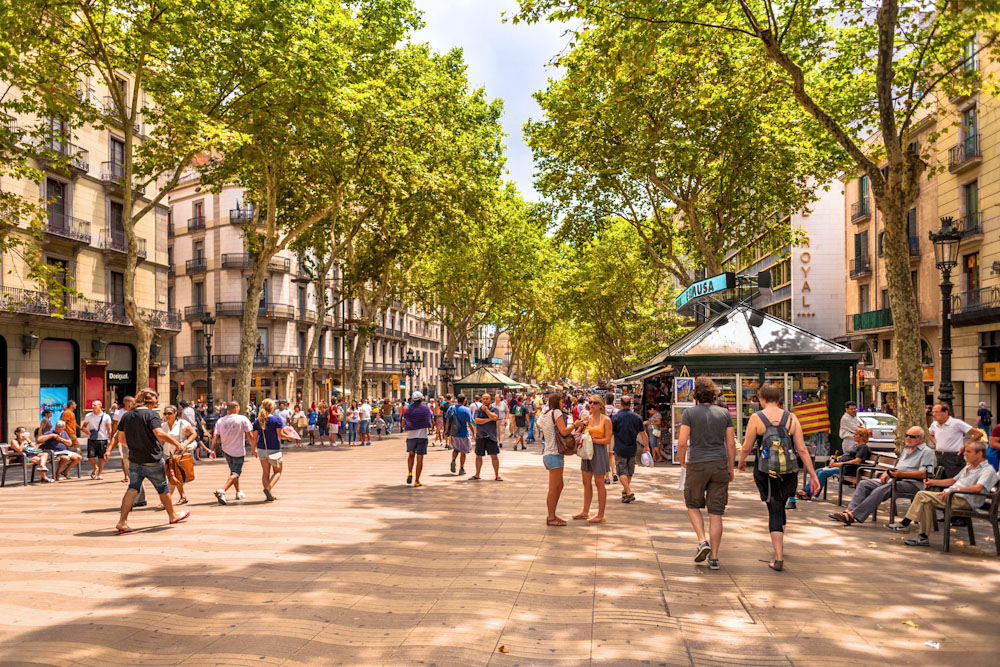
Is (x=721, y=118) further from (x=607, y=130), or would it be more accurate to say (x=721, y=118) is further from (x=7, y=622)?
(x=7, y=622)

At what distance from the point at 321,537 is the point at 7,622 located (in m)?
3.50

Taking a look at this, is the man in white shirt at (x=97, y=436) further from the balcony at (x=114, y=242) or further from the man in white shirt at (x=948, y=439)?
the balcony at (x=114, y=242)

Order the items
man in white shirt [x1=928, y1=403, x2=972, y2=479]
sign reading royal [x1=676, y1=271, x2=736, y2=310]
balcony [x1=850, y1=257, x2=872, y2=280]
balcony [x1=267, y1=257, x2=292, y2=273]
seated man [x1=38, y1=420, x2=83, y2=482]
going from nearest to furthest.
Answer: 1. man in white shirt [x1=928, y1=403, x2=972, y2=479]
2. seated man [x1=38, y1=420, x2=83, y2=482]
3. sign reading royal [x1=676, y1=271, x2=736, y2=310]
4. balcony [x1=850, y1=257, x2=872, y2=280]
5. balcony [x1=267, y1=257, x2=292, y2=273]

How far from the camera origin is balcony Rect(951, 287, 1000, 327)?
83.6 feet

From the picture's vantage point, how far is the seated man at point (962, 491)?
8.16m

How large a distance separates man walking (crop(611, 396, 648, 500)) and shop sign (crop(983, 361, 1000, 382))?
67.7 ft

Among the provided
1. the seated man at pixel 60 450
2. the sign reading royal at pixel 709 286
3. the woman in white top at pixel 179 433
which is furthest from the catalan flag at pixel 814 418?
the seated man at pixel 60 450

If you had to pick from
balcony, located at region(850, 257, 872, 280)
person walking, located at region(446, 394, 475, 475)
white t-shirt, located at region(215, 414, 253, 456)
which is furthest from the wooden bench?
balcony, located at region(850, 257, 872, 280)

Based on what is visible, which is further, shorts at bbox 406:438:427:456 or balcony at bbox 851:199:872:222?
A: balcony at bbox 851:199:872:222

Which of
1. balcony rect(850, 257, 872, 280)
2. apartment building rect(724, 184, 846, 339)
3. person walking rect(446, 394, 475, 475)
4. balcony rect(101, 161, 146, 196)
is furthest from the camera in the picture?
apartment building rect(724, 184, 846, 339)

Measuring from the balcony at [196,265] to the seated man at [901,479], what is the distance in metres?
47.5

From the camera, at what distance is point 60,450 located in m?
16.5

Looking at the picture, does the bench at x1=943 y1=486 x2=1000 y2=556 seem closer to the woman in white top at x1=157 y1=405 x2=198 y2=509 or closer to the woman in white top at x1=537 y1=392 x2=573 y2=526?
the woman in white top at x1=537 y1=392 x2=573 y2=526

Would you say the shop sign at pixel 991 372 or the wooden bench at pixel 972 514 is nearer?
the wooden bench at pixel 972 514
